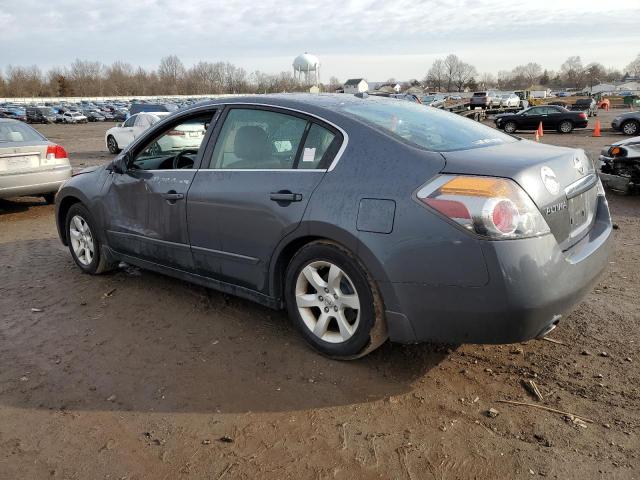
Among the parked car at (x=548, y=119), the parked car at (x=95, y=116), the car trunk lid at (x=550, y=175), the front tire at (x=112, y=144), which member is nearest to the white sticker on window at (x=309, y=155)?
the car trunk lid at (x=550, y=175)

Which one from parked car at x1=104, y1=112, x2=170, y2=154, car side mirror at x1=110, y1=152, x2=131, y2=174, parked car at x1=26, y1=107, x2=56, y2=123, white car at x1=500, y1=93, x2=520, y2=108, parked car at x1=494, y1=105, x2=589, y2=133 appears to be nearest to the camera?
car side mirror at x1=110, y1=152, x2=131, y2=174

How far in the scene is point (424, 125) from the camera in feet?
11.9

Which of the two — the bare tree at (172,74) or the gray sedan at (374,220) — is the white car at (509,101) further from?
the bare tree at (172,74)

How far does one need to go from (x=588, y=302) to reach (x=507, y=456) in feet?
7.38

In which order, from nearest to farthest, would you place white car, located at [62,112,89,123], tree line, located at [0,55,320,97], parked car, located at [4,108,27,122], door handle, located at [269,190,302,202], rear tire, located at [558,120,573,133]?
door handle, located at [269,190,302,202] < rear tire, located at [558,120,573,133] < parked car, located at [4,108,27,122] < white car, located at [62,112,89,123] < tree line, located at [0,55,320,97]

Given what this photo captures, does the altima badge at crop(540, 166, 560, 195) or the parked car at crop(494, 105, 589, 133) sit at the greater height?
the altima badge at crop(540, 166, 560, 195)

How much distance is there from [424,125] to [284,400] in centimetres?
196

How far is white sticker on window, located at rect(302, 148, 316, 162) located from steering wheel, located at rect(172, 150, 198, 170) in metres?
1.27

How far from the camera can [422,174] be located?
2918mm

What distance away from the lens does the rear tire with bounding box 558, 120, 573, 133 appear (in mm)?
26203

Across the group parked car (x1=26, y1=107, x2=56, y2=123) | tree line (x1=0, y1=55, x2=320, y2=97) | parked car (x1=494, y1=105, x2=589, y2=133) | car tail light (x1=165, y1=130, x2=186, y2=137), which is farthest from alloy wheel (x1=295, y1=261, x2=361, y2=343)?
tree line (x1=0, y1=55, x2=320, y2=97)

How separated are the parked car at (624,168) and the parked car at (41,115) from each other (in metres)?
58.9

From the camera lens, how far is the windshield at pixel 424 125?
10.9 ft

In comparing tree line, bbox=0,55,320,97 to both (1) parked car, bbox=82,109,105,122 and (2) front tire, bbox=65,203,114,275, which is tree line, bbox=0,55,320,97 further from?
(2) front tire, bbox=65,203,114,275
